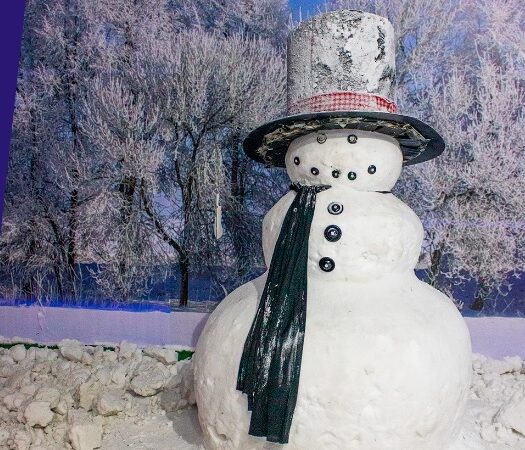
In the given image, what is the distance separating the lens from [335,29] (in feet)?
8.43

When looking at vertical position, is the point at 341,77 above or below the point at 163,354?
above

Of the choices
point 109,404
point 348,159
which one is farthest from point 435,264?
point 109,404

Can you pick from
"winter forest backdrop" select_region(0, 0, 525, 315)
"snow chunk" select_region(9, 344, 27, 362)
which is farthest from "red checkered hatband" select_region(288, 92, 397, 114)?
"snow chunk" select_region(9, 344, 27, 362)

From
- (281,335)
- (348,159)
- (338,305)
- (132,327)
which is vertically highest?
(348,159)

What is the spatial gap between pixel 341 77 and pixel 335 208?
0.60 m

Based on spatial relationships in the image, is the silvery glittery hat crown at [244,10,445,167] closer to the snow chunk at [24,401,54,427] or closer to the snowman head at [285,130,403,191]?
the snowman head at [285,130,403,191]

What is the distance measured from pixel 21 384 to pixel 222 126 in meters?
2.06

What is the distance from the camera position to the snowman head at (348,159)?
251cm

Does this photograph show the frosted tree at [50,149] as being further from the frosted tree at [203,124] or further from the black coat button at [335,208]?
the black coat button at [335,208]

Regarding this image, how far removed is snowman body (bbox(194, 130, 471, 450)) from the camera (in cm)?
222

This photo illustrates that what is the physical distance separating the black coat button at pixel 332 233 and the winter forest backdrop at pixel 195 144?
168cm

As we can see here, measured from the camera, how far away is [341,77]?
2578 millimetres

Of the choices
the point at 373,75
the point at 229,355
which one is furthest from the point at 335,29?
the point at 229,355

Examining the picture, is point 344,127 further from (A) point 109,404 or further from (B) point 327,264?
(A) point 109,404
